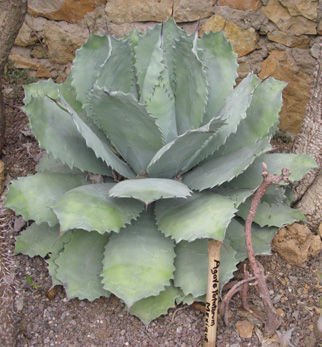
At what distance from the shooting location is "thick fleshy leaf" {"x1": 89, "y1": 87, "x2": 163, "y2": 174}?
1428 mm

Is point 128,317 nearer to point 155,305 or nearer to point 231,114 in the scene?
point 155,305

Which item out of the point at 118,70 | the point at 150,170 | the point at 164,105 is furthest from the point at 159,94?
the point at 150,170

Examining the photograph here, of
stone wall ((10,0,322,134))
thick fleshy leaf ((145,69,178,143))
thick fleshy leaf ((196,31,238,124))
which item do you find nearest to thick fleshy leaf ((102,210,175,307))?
thick fleshy leaf ((145,69,178,143))

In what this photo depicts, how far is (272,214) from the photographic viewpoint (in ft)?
5.51

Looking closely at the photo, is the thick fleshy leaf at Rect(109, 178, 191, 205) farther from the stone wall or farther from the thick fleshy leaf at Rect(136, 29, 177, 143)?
the stone wall

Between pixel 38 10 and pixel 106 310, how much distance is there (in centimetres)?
166

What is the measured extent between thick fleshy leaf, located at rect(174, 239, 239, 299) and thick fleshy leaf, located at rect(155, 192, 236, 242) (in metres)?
0.16

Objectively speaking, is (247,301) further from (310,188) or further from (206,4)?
(206,4)

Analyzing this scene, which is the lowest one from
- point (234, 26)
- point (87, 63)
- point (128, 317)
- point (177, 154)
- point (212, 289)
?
point (128, 317)

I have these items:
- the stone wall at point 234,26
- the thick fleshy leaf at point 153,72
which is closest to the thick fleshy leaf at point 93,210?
the thick fleshy leaf at point 153,72

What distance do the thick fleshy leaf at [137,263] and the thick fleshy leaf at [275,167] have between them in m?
0.35

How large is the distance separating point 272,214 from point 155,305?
583 millimetres

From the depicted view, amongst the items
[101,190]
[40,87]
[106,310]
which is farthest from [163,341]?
[40,87]

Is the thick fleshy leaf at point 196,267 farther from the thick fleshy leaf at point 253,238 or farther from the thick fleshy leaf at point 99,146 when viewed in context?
the thick fleshy leaf at point 99,146
